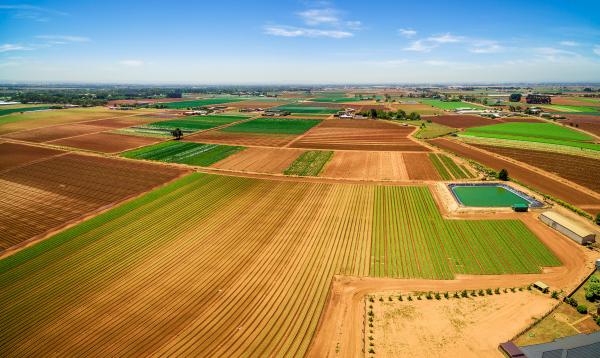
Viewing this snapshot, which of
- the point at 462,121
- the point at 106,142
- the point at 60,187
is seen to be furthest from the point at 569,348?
the point at 462,121

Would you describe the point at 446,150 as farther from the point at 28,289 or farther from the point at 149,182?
the point at 28,289

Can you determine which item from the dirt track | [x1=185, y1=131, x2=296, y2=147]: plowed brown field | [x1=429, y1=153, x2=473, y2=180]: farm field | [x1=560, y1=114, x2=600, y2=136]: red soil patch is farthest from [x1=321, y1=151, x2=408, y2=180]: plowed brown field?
[x1=560, y1=114, x2=600, y2=136]: red soil patch

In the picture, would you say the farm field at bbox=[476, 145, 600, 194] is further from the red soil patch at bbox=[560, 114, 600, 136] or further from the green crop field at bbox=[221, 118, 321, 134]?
the green crop field at bbox=[221, 118, 321, 134]

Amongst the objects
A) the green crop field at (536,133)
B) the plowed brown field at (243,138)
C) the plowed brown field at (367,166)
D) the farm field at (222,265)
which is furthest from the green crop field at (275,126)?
the farm field at (222,265)

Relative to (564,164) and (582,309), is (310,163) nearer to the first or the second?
(582,309)

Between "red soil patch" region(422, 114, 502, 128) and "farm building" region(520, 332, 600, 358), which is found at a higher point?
"red soil patch" region(422, 114, 502, 128)

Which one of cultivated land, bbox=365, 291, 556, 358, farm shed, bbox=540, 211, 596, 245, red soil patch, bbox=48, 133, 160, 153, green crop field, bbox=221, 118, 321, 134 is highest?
green crop field, bbox=221, 118, 321, 134

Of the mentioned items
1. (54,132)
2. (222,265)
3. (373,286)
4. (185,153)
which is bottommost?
(373,286)
